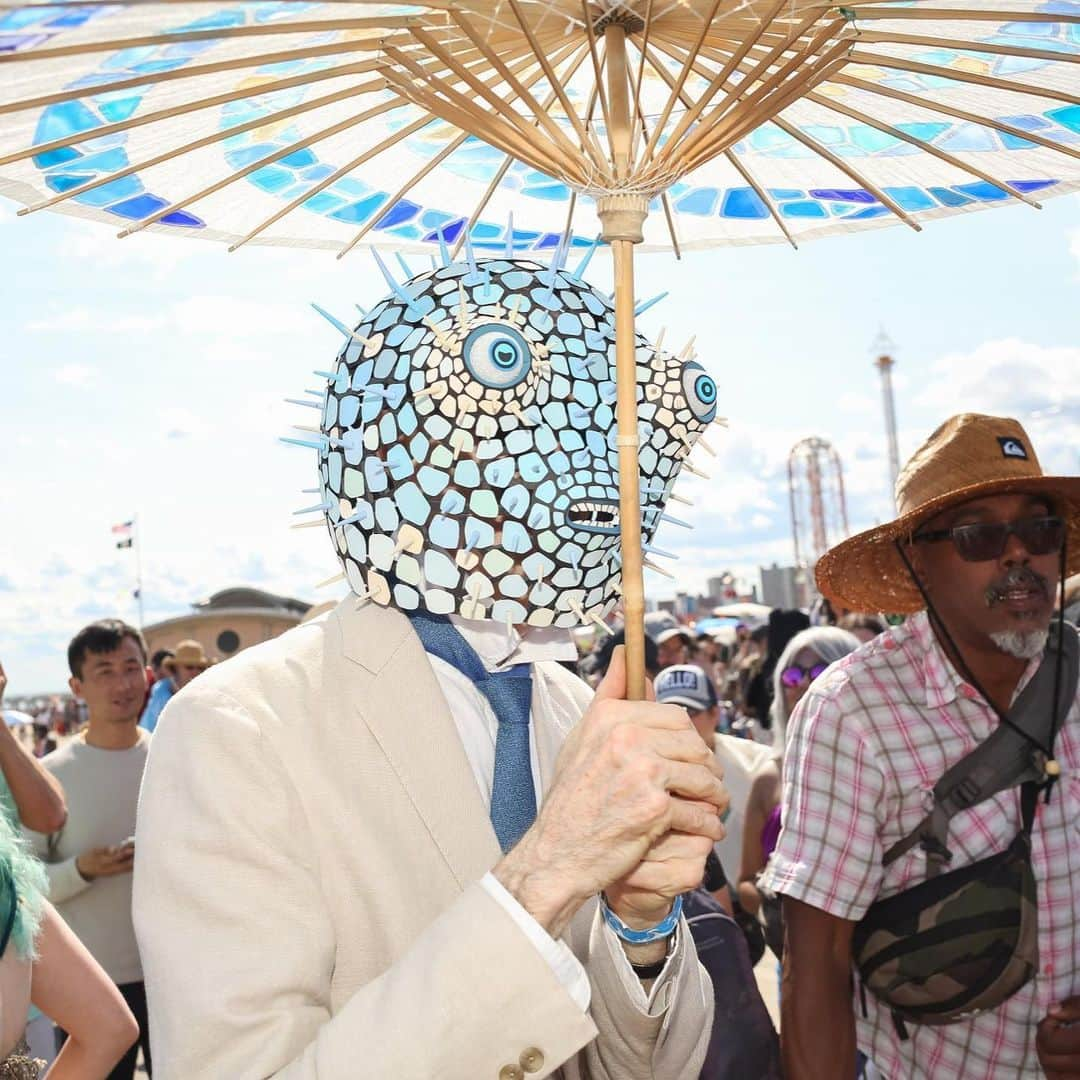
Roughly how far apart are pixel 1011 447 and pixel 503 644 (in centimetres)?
177

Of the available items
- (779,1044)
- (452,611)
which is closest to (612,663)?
(452,611)

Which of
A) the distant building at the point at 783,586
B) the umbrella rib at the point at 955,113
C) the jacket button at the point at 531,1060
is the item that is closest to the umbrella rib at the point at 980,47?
the umbrella rib at the point at 955,113

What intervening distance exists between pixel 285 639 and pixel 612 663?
1.78ft

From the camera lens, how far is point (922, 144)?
6.89 feet

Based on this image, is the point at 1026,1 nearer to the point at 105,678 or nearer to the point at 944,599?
the point at 944,599

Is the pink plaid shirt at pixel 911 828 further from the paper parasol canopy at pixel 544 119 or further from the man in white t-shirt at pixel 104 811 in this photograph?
the man in white t-shirt at pixel 104 811

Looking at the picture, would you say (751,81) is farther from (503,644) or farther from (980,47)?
(503,644)

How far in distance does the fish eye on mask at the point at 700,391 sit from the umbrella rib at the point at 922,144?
0.59 meters

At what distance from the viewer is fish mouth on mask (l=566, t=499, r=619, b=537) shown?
1583 millimetres

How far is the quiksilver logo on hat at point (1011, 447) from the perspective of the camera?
285 centimetres

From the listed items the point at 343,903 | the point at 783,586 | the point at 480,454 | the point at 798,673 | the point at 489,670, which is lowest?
the point at 783,586

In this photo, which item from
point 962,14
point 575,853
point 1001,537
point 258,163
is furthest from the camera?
point 1001,537

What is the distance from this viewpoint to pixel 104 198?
6.61 feet

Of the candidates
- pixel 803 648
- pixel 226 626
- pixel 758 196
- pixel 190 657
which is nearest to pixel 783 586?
pixel 226 626
